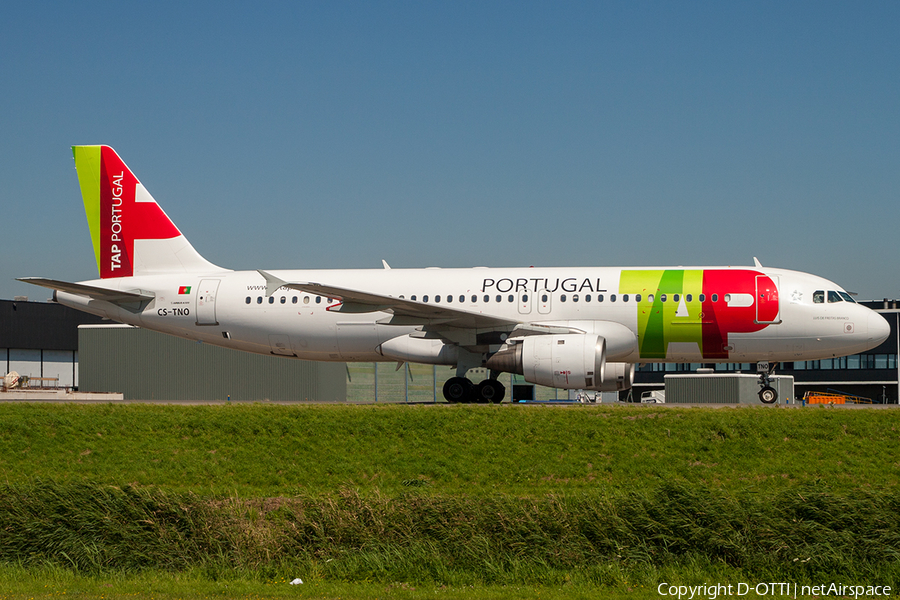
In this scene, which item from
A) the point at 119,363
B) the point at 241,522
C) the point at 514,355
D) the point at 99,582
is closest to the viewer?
the point at 99,582

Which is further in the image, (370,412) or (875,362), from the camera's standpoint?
(875,362)

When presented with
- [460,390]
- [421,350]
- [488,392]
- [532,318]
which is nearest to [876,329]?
[532,318]

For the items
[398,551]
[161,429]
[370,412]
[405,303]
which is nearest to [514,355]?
[405,303]

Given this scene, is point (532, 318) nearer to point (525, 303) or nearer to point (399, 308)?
point (525, 303)

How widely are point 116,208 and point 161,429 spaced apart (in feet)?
39.0

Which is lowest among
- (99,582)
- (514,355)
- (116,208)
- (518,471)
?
(99,582)

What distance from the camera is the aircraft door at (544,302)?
25.8m

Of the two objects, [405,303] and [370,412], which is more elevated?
[405,303]

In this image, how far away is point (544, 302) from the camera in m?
25.9

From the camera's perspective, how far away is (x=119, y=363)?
48.8 meters

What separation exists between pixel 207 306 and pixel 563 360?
11.4 m

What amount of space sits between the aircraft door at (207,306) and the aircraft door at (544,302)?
991 cm

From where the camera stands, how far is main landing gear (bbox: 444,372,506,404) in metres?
25.8

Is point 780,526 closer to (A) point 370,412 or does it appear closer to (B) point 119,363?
(A) point 370,412
